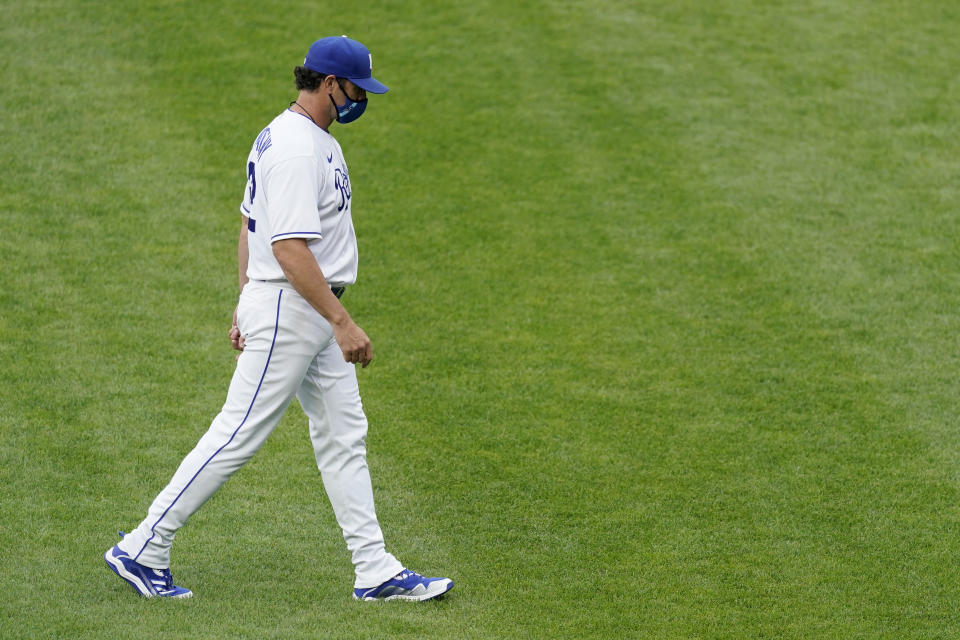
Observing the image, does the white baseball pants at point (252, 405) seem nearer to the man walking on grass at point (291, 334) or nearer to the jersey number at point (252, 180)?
the man walking on grass at point (291, 334)

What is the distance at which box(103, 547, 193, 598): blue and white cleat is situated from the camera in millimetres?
4613

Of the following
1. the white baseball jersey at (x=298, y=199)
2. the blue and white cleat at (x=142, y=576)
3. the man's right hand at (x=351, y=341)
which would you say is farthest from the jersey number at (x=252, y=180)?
the blue and white cleat at (x=142, y=576)

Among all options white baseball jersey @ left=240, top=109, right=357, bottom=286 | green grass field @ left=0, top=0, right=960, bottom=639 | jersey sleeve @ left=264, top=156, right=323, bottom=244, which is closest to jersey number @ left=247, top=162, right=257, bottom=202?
white baseball jersey @ left=240, top=109, right=357, bottom=286

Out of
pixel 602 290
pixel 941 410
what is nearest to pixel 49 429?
pixel 602 290

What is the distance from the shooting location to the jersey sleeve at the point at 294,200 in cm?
437

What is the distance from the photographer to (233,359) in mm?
6977

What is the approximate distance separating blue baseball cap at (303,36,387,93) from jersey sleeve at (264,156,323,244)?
387 millimetres

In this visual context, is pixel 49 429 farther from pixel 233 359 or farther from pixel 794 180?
pixel 794 180

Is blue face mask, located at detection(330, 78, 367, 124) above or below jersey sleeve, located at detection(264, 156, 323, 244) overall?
above

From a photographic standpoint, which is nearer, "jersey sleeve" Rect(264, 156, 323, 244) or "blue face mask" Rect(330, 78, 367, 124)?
"jersey sleeve" Rect(264, 156, 323, 244)

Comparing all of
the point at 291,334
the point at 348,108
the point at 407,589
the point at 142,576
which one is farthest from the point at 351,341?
the point at 142,576

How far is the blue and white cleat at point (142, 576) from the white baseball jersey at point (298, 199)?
46.3 inches

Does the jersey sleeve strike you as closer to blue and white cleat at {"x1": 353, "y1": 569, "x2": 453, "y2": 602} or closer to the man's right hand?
the man's right hand

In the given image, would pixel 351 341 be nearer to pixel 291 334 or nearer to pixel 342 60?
pixel 291 334
